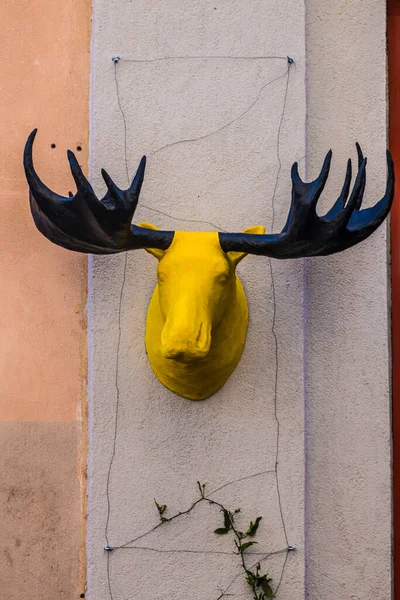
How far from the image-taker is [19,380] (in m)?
2.91

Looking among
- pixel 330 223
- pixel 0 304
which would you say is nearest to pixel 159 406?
pixel 0 304

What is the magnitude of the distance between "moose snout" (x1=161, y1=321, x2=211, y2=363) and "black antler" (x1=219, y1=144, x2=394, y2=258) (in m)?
0.38

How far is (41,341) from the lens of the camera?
291 centimetres

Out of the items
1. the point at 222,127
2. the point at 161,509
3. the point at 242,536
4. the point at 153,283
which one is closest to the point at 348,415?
the point at 242,536

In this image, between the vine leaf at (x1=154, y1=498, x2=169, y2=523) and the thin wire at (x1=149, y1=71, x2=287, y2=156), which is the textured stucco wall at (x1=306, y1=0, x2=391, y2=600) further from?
the vine leaf at (x1=154, y1=498, x2=169, y2=523)

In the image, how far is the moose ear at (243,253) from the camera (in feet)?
8.14

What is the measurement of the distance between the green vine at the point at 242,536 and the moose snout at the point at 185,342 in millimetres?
751

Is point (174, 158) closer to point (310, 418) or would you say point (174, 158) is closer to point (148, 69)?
point (148, 69)

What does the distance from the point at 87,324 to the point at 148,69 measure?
1018 mm

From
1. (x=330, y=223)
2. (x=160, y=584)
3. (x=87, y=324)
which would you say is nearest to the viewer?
(x=330, y=223)

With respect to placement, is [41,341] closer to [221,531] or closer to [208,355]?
[208,355]

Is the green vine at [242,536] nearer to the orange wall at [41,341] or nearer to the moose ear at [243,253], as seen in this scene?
the orange wall at [41,341]

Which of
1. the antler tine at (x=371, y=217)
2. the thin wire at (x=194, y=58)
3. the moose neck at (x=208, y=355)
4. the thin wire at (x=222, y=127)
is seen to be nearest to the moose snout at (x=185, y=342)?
the moose neck at (x=208, y=355)

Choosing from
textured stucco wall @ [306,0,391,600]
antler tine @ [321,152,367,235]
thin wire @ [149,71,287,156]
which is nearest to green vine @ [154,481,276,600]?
textured stucco wall @ [306,0,391,600]
